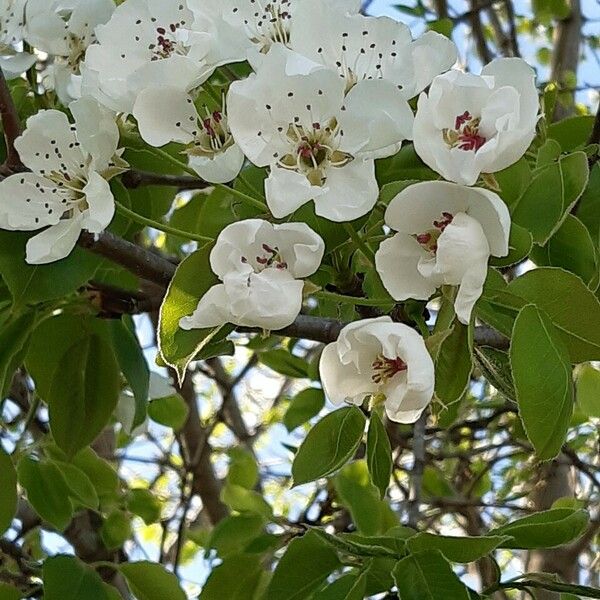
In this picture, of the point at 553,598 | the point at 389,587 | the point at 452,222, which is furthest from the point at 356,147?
the point at 553,598

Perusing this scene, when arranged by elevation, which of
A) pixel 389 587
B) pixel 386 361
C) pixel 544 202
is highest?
pixel 544 202

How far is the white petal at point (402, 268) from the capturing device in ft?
1.88

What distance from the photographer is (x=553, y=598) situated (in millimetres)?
1190

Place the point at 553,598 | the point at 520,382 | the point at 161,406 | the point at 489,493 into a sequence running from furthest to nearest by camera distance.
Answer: the point at 489,493, the point at 161,406, the point at 553,598, the point at 520,382

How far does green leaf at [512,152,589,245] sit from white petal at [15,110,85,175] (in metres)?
0.30

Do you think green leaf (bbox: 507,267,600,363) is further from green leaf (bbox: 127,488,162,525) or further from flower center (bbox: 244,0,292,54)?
green leaf (bbox: 127,488,162,525)

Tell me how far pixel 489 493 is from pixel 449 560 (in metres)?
1.34

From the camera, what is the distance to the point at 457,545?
0.64m

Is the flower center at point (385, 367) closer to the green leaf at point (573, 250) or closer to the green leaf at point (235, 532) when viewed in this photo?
the green leaf at point (573, 250)

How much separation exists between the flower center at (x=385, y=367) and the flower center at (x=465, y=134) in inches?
4.8

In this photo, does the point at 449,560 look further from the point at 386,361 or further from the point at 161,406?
the point at 161,406

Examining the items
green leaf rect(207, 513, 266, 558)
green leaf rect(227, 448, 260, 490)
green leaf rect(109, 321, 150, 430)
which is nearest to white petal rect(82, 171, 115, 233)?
green leaf rect(109, 321, 150, 430)

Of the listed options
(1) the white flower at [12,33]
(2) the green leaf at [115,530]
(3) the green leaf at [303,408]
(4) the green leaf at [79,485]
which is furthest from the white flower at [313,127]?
(2) the green leaf at [115,530]

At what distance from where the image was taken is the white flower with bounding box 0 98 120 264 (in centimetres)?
66
